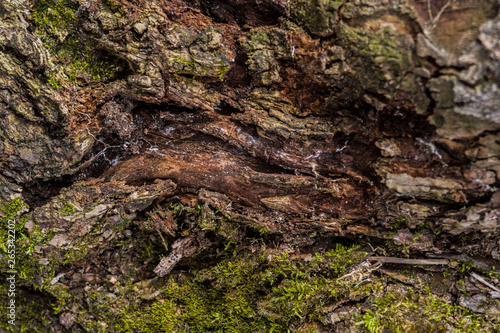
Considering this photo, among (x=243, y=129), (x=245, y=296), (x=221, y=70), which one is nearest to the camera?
(x=221, y=70)

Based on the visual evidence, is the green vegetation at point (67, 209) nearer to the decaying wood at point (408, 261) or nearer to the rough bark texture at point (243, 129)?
the rough bark texture at point (243, 129)

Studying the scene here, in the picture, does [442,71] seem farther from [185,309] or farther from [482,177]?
[185,309]

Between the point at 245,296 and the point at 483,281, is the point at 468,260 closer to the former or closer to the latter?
the point at 483,281

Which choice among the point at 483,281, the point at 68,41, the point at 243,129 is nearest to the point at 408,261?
the point at 483,281

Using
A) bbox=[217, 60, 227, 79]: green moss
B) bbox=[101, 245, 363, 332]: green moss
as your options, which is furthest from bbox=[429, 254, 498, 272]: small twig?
bbox=[217, 60, 227, 79]: green moss

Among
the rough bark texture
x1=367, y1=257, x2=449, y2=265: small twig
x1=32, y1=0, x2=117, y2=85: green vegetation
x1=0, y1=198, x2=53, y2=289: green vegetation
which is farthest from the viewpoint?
x1=0, y1=198, x2=53, y2=289: green vegetation

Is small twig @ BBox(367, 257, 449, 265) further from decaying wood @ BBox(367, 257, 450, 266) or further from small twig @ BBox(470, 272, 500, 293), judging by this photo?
small twig @ BBox(470, 272, 500, 293)

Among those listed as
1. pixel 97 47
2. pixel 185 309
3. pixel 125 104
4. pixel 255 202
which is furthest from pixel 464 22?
pixel 185 309

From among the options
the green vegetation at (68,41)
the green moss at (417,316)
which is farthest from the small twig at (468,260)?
the green vegetation at (68,41)
